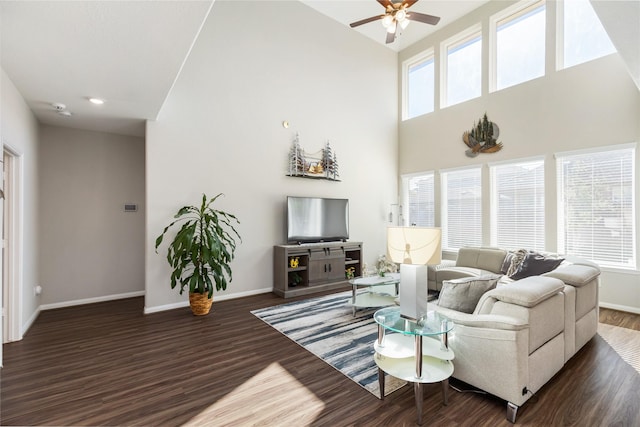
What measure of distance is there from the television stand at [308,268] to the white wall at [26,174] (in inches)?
123

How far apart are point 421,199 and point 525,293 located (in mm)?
4945

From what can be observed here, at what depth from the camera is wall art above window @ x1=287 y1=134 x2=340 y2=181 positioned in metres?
5.53

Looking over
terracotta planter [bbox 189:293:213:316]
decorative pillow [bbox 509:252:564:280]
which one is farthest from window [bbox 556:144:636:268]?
terracotta planter [bbox 189:293:213:316]

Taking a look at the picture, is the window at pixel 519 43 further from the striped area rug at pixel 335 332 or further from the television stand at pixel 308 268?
the striped area rug at pixel 335 332

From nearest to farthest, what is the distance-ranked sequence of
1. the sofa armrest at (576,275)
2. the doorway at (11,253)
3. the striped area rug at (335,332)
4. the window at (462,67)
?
the striped area rug at (335,332)
the sofa armrest at (576,275)
the doorway at (11,253)
the window at (462,67)

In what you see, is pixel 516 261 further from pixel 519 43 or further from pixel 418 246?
pixel 519 43

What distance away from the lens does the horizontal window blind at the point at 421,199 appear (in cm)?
660

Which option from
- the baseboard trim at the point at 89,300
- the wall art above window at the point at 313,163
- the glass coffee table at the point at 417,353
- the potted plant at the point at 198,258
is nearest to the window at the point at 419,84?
the wall art above window at the point at 313,163

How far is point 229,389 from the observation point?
232cm

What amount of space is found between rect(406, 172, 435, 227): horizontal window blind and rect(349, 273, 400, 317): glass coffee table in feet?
9.18

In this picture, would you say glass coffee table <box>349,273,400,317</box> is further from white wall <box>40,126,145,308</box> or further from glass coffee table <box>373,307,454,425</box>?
white wall <box>40,126,145,308</box>

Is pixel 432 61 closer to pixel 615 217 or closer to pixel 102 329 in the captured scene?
pixel 615 217

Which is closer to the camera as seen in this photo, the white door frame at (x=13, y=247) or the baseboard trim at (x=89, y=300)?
the white door frame at (x=13, y=247)

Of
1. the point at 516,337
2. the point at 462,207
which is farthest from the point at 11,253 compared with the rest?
the point at 462,207
